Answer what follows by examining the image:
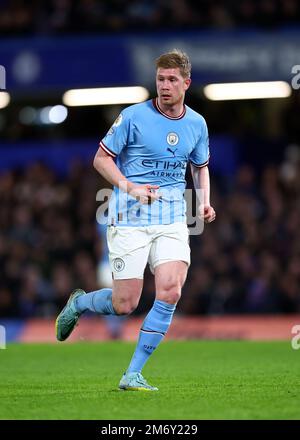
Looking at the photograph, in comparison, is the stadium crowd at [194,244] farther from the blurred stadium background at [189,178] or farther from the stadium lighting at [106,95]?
the stadium lighting at [106,95]

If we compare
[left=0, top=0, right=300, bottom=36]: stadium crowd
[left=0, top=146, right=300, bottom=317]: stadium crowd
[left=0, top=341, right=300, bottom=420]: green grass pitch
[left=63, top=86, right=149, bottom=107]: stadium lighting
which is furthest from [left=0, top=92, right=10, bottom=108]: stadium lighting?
[left=0, top=341, right=300, bottom=420]: green grass pitch

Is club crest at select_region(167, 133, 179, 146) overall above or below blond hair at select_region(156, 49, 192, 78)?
below

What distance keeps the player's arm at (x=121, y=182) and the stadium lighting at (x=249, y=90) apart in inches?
Result: 423

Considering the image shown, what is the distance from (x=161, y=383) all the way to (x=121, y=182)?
1.88m

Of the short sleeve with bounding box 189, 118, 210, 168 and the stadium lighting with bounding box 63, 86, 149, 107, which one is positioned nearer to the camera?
the short sleeve with bounding box 189, 118, 210, 168

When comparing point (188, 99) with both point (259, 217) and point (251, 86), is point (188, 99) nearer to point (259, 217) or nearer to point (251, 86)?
point (251, 86)

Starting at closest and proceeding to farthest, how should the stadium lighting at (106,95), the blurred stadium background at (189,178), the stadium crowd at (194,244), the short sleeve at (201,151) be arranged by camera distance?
the short sleeve at (201,151)
the blurred stadium background at (189,178)
the stadium crowd at (194,244)
the stadium lighting at (106,95)

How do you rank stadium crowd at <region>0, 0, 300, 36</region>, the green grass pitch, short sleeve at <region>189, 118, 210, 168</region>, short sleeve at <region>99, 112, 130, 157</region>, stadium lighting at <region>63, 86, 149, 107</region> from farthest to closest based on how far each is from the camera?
stadium lighting at <region>63, 86, 149, 107</region>, stadium crowd at <region>0, 0, 300, 36</region>, short sleeve at <region>189, 118, 210, 168</region>, short sleeve at <region>99, 112, 130, 157</region>, the green grass pitch

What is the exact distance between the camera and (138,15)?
61.2 feet

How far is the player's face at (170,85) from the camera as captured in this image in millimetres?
7773

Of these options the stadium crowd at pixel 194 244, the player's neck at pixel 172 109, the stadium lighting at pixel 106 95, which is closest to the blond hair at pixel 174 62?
the player's neck at pixel 172 109

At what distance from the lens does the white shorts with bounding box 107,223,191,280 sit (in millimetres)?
7777

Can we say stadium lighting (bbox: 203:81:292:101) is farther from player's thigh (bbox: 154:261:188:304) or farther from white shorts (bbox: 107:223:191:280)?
player's thigh (bbox: 154:261:188:304)

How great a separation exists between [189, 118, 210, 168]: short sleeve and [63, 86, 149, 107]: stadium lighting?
1111 centimetres
